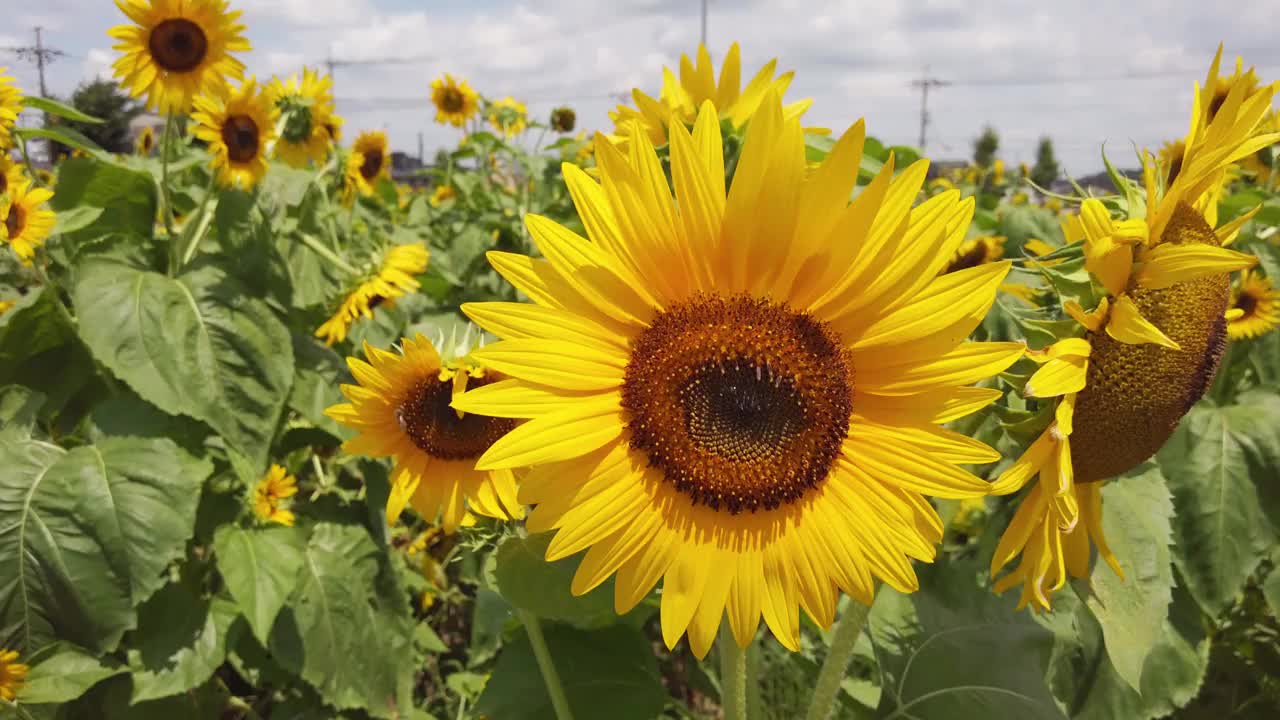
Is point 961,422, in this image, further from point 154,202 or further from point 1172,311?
point 154,202

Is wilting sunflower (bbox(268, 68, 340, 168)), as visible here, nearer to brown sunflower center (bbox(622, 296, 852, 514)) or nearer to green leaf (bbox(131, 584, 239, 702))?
green leaf (bbox(131, 584, 239, 702))

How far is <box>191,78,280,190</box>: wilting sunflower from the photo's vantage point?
2.87 meters

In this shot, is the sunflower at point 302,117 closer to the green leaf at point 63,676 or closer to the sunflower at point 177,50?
the sunflower at point 177,50

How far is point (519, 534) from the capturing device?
1.29 m

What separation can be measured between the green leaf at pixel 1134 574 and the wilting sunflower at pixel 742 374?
41 centimetres

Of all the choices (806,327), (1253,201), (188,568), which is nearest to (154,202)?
(188,568)

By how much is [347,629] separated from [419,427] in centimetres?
Result: 115

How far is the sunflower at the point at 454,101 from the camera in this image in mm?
6629

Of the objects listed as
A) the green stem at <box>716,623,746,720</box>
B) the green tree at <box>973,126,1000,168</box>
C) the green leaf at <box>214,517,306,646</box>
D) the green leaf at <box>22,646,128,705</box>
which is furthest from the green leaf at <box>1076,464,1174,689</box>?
the green tree at <box>973,126,1000,168</box>

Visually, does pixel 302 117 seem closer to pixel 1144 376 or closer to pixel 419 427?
pixel 419 427

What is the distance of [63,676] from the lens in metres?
1.90

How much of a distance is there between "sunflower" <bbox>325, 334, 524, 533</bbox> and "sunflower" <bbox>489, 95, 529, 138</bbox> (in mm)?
4962

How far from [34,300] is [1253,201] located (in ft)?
12.4

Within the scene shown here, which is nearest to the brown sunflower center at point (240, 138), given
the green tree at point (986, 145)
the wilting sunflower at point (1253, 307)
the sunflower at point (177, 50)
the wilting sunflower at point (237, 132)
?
the wilting sunflower at point (237, 132)
